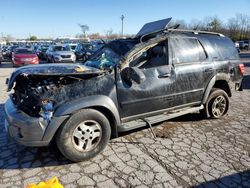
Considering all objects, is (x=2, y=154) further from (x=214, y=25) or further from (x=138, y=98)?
(x=214, y=25)

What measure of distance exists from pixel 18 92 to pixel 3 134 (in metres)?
1.27

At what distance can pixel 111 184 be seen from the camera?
3.09 metres

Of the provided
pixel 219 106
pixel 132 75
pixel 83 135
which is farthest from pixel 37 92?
pixel 219 106

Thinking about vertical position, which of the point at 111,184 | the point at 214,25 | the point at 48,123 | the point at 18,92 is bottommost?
the point at 111,184

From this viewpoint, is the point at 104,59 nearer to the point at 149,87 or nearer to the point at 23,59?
the point at 149,87

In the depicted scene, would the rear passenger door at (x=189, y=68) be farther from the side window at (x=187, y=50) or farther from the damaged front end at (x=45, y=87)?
the damaged front end at (x=45, y=87)

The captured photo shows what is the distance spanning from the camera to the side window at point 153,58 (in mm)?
4125

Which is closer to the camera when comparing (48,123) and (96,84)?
(48,123)

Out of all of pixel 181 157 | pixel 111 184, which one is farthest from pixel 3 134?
pixel 181 157

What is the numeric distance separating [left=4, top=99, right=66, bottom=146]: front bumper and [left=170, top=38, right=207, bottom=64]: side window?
245 centimetres

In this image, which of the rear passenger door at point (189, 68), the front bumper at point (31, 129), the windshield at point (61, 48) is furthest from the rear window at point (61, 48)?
the front bumper at point (31, 129)

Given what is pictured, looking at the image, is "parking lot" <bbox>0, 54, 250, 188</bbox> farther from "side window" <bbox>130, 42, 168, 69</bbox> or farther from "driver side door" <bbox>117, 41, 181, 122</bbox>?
"side window" <bbox>130, 42, 168, 69</bbox>

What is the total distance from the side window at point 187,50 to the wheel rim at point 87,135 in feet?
6.47

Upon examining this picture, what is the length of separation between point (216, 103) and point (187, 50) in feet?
4.94
